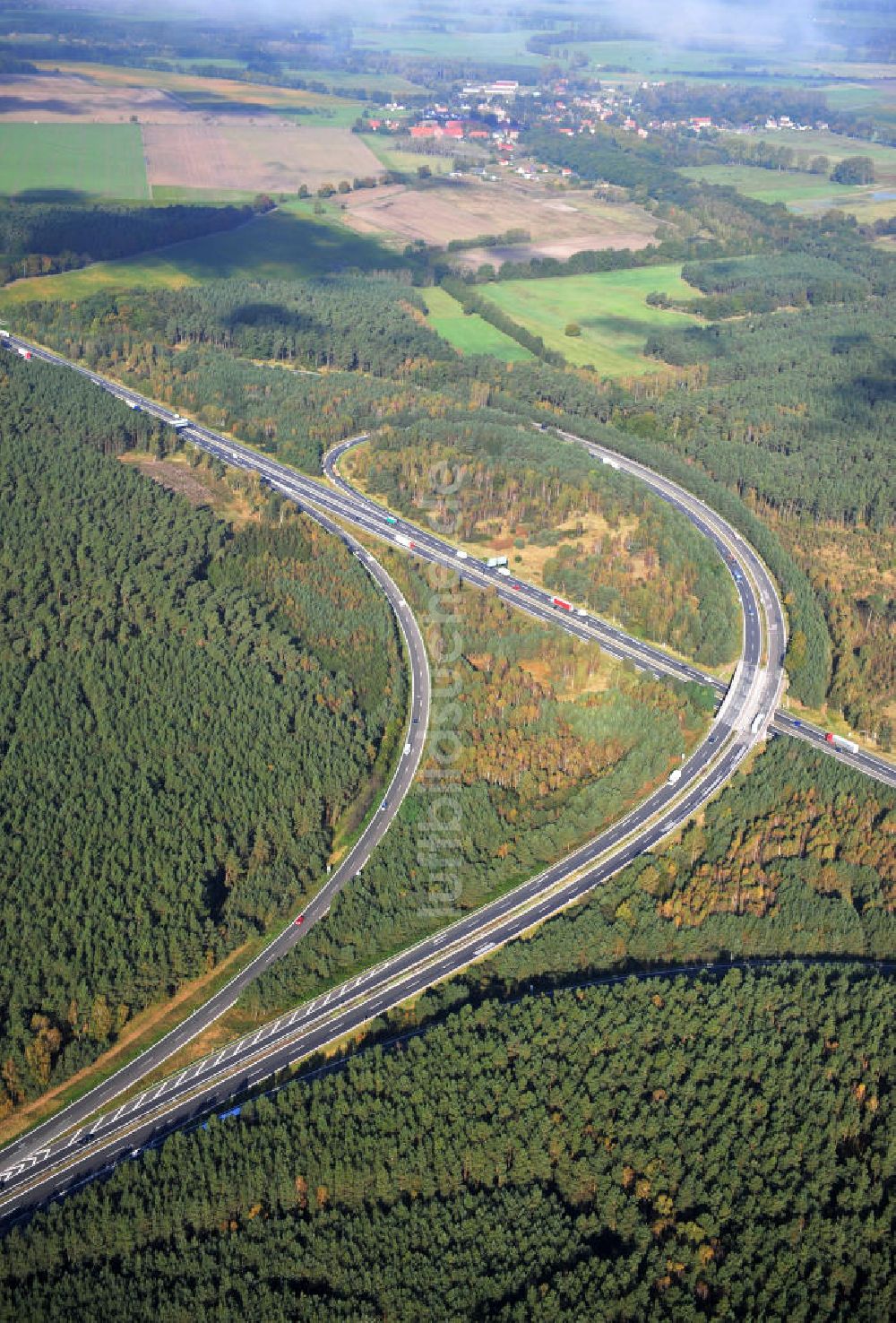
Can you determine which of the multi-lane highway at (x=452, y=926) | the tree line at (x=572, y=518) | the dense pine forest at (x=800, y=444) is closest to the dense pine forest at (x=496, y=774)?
the multi-lane highway at (x=452, y=926)

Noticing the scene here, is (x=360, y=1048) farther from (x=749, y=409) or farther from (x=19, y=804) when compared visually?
(x=749, y=409)

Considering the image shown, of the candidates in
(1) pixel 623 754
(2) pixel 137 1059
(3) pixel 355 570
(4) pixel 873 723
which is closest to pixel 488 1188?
(2) pixel 137 1059

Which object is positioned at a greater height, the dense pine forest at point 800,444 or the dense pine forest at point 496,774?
the dense pine forest at point 800,444

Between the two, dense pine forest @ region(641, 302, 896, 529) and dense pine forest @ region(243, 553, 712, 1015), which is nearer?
dense pine forest @ region(243, 553, 712, 1015)

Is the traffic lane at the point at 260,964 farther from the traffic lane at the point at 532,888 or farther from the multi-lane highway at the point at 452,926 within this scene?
the traffic lane at the point at 532,888

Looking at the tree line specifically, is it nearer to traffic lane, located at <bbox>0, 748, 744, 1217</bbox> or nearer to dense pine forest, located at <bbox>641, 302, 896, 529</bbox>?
dense pine forest, located at <bbox>641, 302, 896, 529</bbox>

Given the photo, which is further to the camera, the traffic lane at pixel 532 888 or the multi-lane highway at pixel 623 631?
the multi-lane highway at pixel 623 631

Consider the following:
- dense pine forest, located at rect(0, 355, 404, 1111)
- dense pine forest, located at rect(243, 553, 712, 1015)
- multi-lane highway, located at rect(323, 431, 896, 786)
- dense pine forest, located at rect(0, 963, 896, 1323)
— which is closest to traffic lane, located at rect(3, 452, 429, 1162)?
dense pine forest, located at rect(243, 553, 712, 1015)
